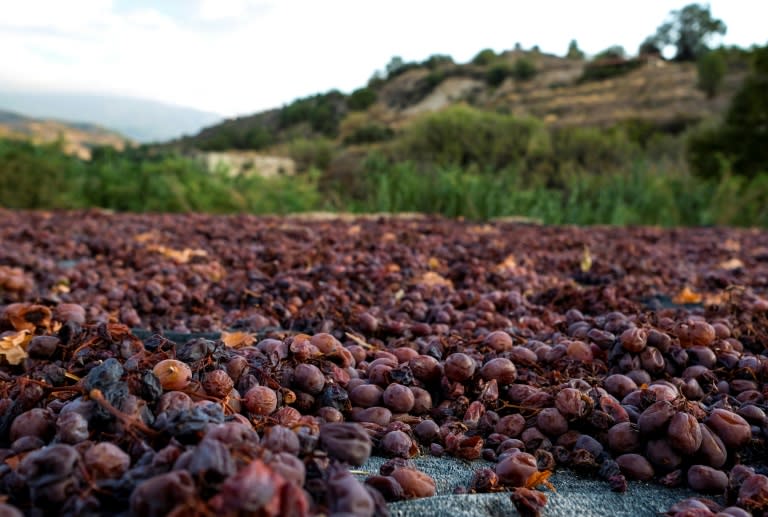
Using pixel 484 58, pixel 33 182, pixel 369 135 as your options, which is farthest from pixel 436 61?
pixel 33 182

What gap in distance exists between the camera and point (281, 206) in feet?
34.7

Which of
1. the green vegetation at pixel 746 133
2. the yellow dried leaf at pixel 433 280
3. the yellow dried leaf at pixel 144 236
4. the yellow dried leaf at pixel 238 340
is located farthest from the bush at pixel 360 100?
the yellow dried leaf at pixel 238 340

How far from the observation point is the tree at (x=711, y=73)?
1291 inches

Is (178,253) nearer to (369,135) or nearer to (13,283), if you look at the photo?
(13,283)

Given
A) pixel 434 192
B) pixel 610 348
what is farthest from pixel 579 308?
pixel 434 192

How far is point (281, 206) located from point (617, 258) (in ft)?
22.8

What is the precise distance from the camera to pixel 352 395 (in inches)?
55.5

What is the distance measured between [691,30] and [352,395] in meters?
55.8

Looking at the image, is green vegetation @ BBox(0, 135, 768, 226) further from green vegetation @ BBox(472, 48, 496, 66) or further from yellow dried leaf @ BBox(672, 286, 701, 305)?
green vegetation @ BBox(472, 48, 496, 66)

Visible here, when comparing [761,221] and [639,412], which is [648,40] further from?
[639,412]

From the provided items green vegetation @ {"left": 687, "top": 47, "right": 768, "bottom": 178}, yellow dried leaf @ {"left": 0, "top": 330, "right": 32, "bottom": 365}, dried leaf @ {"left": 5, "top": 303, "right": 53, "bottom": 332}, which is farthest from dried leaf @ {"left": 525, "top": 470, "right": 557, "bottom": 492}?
green vegetation @ {"left": 687, "top": 47, "right": 768, "bottom": 178}

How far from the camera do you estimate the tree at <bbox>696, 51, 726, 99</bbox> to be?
32.8 metres

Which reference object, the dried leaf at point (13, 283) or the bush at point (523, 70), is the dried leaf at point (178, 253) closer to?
the dried leaf at point (13, 283)

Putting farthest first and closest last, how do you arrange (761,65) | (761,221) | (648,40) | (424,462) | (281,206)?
(648,40) < (761,65) < (281,206) < (761,221) < (424,462)
